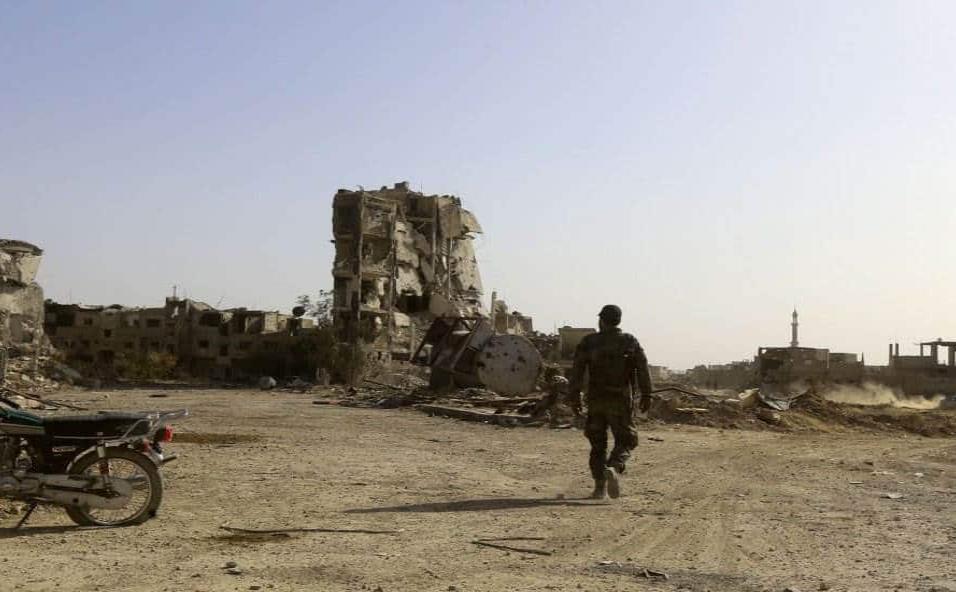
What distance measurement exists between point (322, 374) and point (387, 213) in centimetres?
1040

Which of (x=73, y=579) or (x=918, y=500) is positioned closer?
(x=73, y=579)

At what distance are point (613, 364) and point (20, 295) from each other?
2471cm

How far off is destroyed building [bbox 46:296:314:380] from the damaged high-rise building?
111 inches

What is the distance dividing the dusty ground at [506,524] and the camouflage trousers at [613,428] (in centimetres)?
40

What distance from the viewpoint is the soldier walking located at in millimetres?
9797

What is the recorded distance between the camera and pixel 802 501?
31.2 feet

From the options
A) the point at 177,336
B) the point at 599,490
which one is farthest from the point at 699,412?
the point at 177,336

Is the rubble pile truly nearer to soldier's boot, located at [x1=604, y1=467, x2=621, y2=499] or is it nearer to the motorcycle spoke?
soldier's boot, located at [x1=604, y1=467, x2=621, y2=499]

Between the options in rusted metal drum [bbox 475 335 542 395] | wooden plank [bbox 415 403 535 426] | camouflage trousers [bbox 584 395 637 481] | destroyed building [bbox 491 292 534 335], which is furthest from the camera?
destroyed building [bbox 491 292 534 335]

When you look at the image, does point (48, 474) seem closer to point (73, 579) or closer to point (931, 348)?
point (73, 579)

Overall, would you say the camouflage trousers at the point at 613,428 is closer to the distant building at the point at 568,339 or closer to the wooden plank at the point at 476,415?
the wooden plank at the point at 476,415

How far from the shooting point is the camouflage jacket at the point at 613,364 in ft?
32.4

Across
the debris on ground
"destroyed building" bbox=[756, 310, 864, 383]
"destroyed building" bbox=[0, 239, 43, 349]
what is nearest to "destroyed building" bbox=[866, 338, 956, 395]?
"destroyed building" bbox=[756, 310, 864, 383]

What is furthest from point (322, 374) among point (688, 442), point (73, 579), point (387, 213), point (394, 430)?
point (73, 579)
